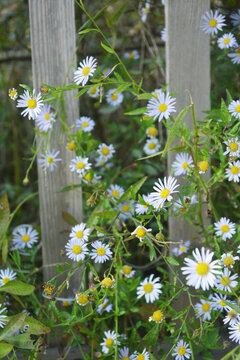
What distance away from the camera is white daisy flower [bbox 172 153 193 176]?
1232 mm

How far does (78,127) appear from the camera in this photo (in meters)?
1.38

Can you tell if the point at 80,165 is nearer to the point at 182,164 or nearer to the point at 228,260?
the point at 182,164

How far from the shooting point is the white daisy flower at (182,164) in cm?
123

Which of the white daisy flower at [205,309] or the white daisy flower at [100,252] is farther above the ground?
the white daisy flower at [100,252]

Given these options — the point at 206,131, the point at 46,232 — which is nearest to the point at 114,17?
the point at 206,131

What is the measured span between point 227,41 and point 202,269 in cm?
72

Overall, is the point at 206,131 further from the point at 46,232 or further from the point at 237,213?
the point at 46,232

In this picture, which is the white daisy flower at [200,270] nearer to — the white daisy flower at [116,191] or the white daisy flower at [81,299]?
the white daisy flower at [81,299]

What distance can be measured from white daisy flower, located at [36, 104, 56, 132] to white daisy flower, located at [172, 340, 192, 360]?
2.32 feet

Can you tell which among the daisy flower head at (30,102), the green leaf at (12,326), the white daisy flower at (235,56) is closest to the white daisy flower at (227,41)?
the white daisy flower at (235,56)

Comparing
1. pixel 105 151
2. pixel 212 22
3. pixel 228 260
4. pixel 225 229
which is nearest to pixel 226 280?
pixel 228 260

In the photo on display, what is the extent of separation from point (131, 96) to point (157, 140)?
225 mm

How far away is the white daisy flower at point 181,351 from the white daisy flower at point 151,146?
71 cm

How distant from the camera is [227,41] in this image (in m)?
1.29
